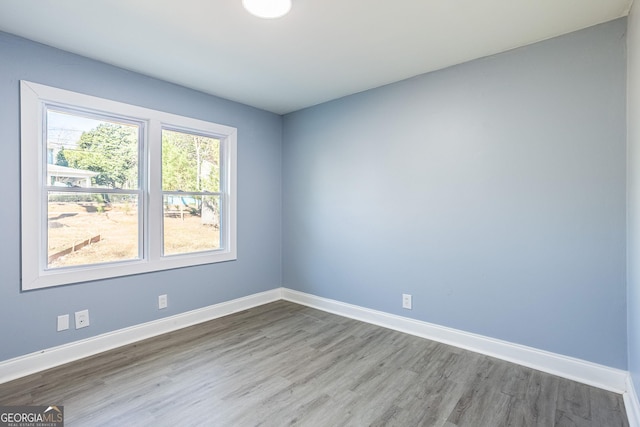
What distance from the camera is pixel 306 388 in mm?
2129

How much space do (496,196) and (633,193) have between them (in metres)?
0.82

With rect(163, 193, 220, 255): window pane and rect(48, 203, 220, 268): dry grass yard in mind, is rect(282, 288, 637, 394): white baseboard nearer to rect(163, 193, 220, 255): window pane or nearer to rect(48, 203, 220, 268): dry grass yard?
rect(163, 193, 220, 255): window pane

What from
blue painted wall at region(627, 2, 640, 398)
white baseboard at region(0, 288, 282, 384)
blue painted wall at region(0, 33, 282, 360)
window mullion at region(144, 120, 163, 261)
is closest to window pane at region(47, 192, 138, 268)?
window mullion at region(144, 120, 163, 261)

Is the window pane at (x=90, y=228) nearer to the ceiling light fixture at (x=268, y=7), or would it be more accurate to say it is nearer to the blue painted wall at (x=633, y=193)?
the ceiling light fixture at (x=268, y=7)

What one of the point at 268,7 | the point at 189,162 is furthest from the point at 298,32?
the point at 189,162

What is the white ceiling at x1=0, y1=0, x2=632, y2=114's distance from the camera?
6.40ft

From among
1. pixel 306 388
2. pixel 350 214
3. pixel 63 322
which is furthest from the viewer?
pixel 350 214

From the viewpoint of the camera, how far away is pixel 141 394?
2.04 m

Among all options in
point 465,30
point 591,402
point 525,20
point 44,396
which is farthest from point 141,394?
point 525,20

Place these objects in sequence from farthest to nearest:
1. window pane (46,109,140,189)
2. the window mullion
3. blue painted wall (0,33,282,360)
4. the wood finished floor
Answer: the window mullion
window pane (46,109,140,189)
blue painted wall (0,33,282,360)
the wood finished floor

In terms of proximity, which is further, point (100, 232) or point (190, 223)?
point (190, 223)

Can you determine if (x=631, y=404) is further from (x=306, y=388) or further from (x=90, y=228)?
(x=90, y=228)

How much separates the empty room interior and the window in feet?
0.06

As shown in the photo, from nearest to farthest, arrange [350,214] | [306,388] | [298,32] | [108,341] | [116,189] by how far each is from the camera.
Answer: [306,388] < [298,32] < [108,341] < [116,189] < [350,214]
